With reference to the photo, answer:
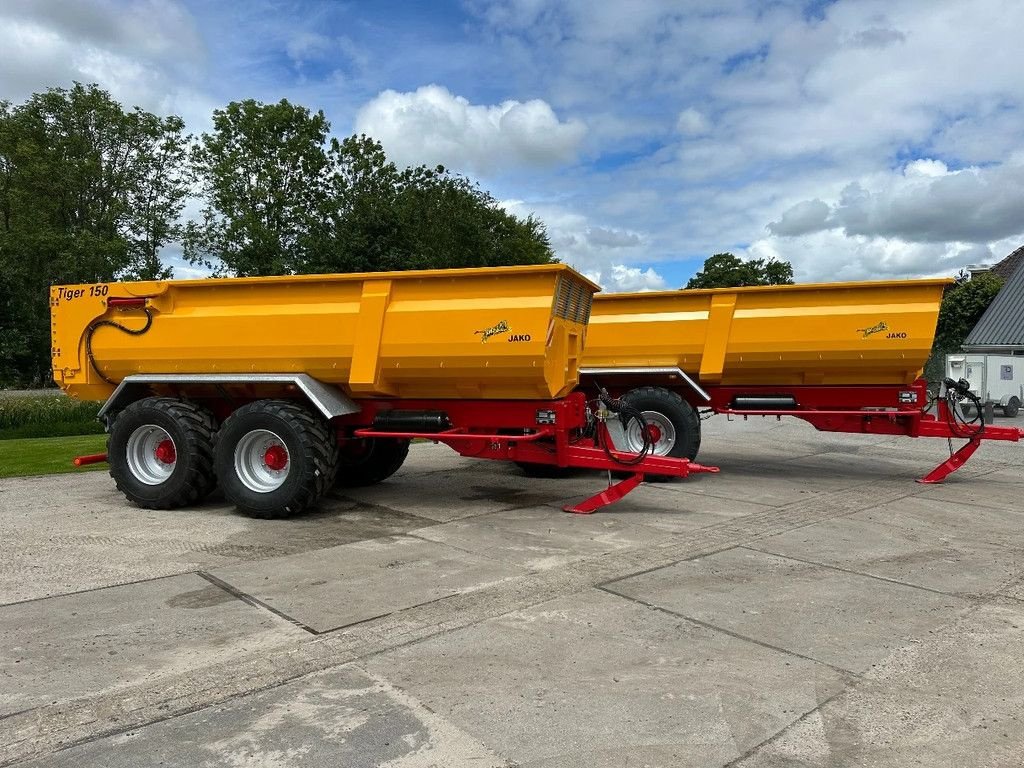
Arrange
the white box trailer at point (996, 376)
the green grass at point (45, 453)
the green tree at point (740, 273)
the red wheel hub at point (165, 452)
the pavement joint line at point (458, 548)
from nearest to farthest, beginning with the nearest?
the pavement joint line at point (458, 548) → the red wheel hub at point (165, 452) → the green grass at point (45, 453) → the white box trailer at point (996, 376) → the green tree at point (740, 273)

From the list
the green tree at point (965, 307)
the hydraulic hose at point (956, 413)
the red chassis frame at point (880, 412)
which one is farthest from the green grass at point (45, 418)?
the green tree at point (965, 307)

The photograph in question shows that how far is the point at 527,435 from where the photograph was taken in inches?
281

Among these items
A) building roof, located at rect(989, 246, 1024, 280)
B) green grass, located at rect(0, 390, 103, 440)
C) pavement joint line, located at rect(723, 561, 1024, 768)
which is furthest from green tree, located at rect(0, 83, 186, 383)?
building roof, located at rect(989, 246, 1024, 280)

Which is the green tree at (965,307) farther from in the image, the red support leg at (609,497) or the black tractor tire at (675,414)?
the red support leg at (609,497)

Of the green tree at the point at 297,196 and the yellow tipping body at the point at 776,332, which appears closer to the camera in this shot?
the yellow tipping body at the point at 776,332

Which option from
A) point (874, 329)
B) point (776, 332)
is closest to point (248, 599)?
point (776, 332)

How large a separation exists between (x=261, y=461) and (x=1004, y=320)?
29999mm

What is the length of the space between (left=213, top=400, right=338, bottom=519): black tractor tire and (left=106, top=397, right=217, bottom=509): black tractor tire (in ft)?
0.90

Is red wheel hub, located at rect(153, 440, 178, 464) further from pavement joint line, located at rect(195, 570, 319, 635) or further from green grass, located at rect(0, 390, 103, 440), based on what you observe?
green grass, located at rect(0, 390, 103, 440)

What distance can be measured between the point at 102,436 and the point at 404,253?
1284 centimetres

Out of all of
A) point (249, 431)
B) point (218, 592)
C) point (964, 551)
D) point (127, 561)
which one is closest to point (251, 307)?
point (249, 431)

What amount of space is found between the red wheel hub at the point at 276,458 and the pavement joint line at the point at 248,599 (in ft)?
6.29

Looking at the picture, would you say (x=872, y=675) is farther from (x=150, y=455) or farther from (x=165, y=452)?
(x=150, y=455)

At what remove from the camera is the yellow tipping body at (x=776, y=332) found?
8914 mm
